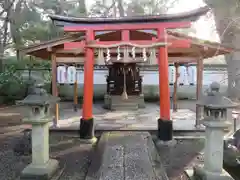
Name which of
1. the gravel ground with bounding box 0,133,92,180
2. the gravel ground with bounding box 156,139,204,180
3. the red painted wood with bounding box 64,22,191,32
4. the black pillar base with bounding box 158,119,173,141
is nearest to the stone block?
the gravel ground with bounding box 156,139,204,180

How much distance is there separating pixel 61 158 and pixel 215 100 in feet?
11.9

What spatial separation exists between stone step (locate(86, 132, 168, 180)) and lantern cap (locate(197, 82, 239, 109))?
4.77ft

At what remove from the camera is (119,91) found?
552 inches

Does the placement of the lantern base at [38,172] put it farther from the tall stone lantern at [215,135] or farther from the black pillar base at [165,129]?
the black pillar base at [165,129]

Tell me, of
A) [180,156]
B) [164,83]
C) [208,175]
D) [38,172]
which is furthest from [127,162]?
[164,83]

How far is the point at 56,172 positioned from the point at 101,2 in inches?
679

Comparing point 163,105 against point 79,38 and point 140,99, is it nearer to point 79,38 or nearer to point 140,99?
point 79,38

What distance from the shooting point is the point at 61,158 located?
550 cm

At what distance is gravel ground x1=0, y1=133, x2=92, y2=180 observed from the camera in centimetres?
467

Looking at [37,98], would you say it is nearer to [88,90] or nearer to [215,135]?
[88,90]

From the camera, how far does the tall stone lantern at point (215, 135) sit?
13.1 ft

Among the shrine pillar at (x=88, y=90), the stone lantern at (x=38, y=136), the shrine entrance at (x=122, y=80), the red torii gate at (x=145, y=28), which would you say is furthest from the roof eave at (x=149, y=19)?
the shrine entrance at (x=122, y=80)

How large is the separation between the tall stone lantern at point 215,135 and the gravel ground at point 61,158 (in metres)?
2.30

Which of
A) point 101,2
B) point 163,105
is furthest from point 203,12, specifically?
point 101,2
